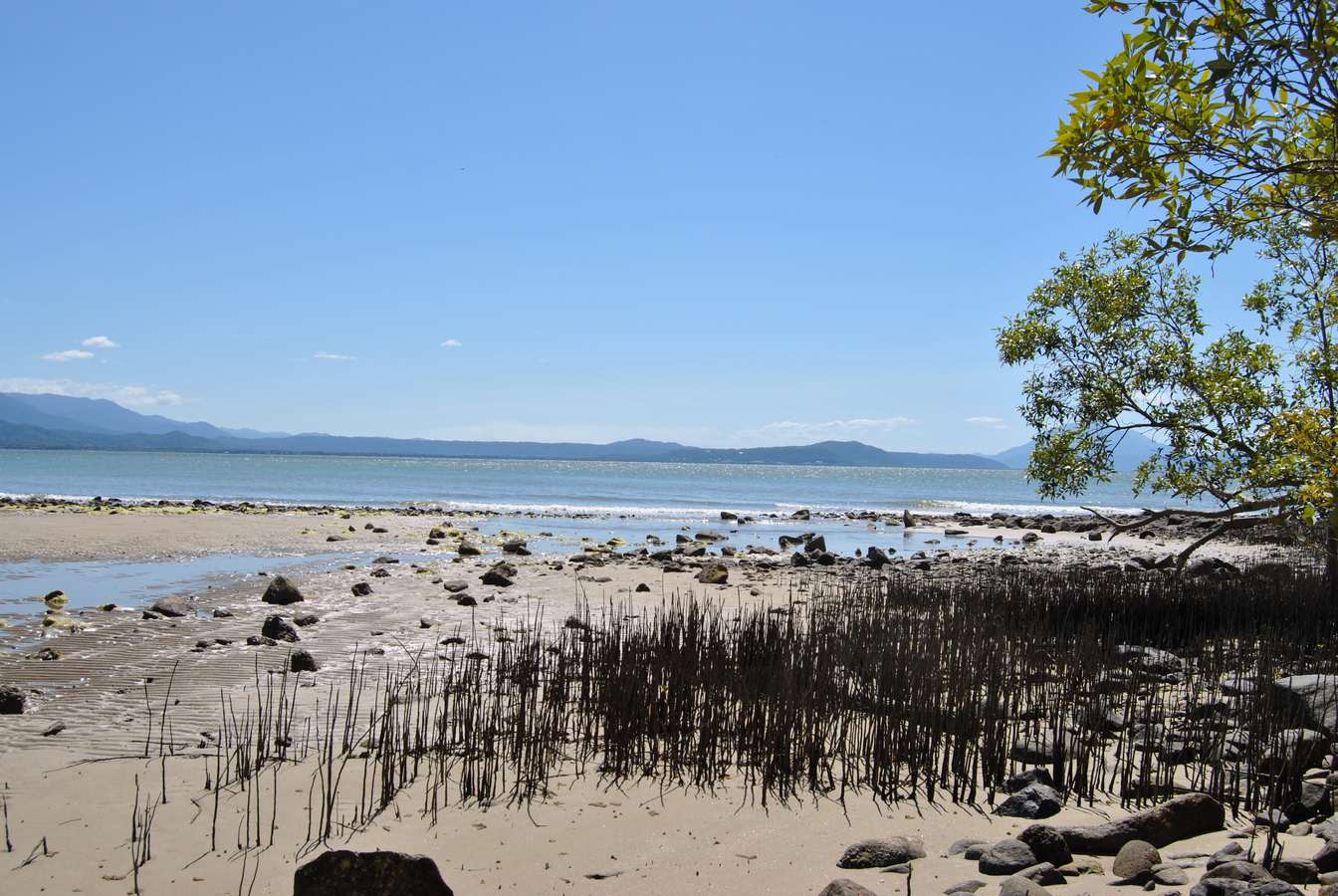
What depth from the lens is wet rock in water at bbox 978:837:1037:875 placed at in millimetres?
4586

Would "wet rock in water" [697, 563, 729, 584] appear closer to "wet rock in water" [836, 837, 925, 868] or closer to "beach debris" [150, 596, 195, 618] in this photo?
"beach debris" [150, 596, 195, 618]

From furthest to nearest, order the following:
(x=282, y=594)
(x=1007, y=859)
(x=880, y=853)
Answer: (x=282, y=594) → (x=880, y=853) → (x=1007, y=859)

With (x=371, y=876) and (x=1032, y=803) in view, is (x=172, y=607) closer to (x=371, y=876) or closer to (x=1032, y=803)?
(x=371, y=876)

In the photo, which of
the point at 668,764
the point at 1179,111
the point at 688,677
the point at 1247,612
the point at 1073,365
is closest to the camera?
the point at 1179,111

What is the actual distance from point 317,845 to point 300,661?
4508 mm

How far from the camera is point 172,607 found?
12.5 metres

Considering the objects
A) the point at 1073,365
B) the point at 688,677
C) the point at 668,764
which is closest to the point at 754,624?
the point at 688,677

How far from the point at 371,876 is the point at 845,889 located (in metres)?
2.19

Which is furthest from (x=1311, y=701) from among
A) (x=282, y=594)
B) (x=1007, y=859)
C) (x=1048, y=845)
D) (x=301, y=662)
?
(x=282, y=594)

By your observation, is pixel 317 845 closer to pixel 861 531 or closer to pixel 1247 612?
pixel 1247 612

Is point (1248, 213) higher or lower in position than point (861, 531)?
higher

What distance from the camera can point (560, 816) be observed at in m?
5.66

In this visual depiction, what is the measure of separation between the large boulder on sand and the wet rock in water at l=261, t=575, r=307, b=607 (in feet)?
38.7

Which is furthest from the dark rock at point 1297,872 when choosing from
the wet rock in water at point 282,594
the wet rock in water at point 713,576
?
the wet rock in water at point 713,576
